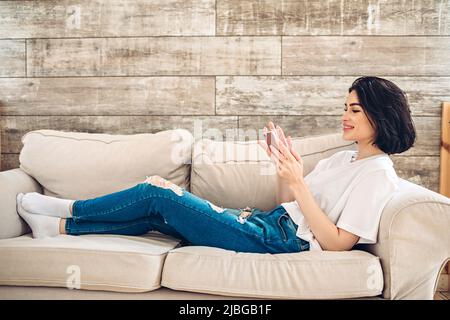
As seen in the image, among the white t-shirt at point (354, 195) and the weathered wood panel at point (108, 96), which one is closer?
the white t-shirt at point (354, 195)

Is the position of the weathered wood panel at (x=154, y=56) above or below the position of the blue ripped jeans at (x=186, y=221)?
above

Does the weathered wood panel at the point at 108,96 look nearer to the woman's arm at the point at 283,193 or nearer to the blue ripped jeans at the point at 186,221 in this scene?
the woman's arm at the point at 283,193

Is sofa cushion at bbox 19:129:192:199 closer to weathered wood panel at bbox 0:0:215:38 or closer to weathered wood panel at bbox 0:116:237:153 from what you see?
weathered wood panel at bbox 0:116:237:153

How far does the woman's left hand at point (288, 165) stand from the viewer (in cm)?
160

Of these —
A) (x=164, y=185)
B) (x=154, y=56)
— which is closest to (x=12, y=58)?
(x=154, y=56)

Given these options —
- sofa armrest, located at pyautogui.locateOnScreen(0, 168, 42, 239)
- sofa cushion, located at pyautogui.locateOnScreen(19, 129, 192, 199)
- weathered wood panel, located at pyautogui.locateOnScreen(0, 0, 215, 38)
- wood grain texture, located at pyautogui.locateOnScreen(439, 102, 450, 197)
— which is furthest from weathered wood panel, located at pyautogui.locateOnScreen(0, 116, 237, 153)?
wood grain texture, located at pyautogui.locateOnScreen(439, 102, 450, 197)

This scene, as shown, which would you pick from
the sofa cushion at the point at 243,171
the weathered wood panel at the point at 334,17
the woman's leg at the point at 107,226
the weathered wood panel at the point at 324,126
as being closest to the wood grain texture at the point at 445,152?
the weathered wood panel at the point at 324,126

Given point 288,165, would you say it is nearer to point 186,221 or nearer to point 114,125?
point 186,221

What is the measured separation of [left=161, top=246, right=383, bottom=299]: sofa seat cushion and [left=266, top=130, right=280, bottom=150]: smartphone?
42 centimetres

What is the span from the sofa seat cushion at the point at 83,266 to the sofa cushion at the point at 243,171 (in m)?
0.51

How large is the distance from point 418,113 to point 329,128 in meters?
0.48

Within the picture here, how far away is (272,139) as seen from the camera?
1731mm

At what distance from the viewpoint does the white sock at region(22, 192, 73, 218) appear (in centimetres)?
181
